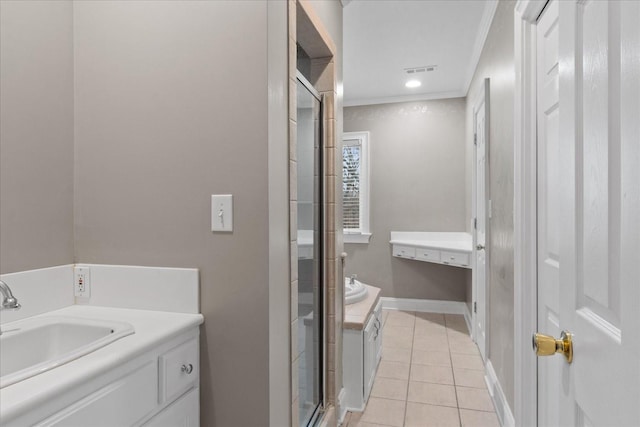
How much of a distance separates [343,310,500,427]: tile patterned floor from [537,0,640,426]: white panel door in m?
1.58

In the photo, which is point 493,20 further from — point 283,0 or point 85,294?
point 85,294

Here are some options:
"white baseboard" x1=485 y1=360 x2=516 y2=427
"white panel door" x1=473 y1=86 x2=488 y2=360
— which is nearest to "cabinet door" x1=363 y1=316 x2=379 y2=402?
"white baseboard" x1=485 y1=360 x2=516 y2=427

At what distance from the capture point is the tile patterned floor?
2264mm

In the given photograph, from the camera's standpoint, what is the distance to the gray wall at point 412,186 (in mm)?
4527

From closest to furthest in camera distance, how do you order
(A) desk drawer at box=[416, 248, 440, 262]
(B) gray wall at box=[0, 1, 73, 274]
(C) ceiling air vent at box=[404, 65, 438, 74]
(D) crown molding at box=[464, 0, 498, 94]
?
(B) gray wall at box=[0, 1, 73, 274]
(D) crown molding at box=[464, 0, 498, 94]
(C) ceiling air vent at box=[404, 65, 438, 74]
(A) desk drawer at box=[416, 248, 440, 262]

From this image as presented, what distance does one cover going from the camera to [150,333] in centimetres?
106

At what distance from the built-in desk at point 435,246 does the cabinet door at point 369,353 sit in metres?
1.43

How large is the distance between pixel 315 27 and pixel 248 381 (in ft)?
4.82

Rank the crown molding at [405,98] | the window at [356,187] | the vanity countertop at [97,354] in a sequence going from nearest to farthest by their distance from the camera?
the vanity countertop at [97,354] < the crown molding at [405,98] < the window at [356,187]

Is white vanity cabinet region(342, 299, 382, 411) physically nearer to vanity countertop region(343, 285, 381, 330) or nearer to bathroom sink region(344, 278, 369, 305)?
vanity countertop region(343, 285, 381, 330)

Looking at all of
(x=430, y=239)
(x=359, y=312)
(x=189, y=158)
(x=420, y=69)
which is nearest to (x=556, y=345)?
(x=189, y=158)

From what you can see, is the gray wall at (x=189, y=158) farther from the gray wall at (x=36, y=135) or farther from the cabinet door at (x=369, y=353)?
the cabinet door at (x=369, y=353)

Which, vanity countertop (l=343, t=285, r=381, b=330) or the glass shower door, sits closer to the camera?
the glass shower door

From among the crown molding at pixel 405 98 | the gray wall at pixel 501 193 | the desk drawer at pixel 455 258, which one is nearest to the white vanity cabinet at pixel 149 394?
the gray wall at pixel 501 193
